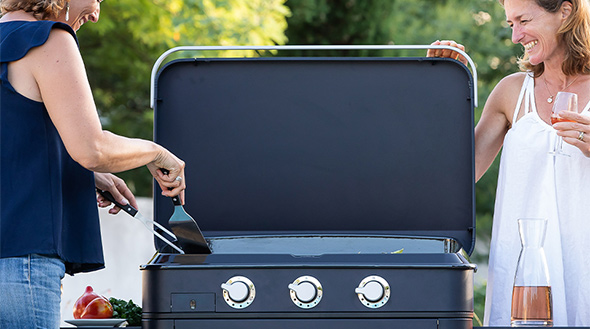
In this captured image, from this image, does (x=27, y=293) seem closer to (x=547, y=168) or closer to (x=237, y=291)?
(x=237, y=291)

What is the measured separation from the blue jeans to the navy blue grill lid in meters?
0.73

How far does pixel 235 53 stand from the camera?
5816mm

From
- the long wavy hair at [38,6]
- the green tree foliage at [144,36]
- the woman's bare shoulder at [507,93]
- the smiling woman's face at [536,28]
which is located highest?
the green tree foliage at [144,36]

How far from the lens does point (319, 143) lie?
2.29 m

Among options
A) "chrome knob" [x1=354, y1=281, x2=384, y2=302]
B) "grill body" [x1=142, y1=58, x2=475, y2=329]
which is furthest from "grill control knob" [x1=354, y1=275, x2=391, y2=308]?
"grill body" [x1=142, y1=58, x2=475, y2=329]

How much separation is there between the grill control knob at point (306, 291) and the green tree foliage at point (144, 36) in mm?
4492

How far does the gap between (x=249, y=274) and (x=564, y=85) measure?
123 cm

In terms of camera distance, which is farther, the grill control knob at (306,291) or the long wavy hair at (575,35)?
the long wavy hair at (575,35)

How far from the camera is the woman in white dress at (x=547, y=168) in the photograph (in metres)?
2.08

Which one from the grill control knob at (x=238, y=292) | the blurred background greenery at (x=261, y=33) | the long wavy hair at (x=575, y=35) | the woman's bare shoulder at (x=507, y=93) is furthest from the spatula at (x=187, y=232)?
the blurred background greenery at (x=261, y=33)

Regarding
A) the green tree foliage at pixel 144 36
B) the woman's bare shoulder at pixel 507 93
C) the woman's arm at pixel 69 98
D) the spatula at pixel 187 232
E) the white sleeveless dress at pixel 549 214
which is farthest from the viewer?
the green tree foliage at pixel 144 36

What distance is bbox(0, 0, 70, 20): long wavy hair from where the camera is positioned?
166cm

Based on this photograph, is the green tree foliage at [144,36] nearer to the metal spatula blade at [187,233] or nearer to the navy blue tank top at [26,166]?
the metal spatula blade at [187,233]

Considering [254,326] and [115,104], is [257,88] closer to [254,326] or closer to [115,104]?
[254,326]
